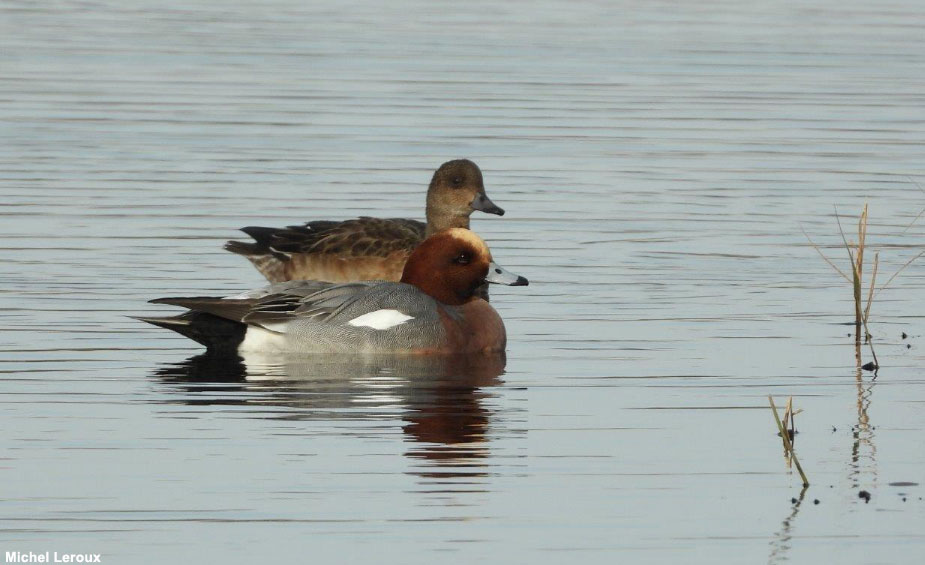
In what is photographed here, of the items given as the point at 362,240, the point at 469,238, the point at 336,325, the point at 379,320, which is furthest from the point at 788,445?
the point at 362,240

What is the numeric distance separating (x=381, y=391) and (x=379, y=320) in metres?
1.11

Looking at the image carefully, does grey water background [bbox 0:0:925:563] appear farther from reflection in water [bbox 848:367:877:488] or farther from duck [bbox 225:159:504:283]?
duck [bbox 225:159:504:283]

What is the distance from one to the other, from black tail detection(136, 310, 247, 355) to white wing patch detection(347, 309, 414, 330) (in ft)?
2.13

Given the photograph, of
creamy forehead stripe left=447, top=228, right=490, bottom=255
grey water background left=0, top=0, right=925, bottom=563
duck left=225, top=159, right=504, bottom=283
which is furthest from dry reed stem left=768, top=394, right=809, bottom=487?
duck left=225, top=159, right=504, bottom=283

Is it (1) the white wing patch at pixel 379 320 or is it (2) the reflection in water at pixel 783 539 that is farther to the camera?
(1) the white wing patch at pixel 379 320

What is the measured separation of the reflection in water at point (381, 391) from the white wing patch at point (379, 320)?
18 centimetres

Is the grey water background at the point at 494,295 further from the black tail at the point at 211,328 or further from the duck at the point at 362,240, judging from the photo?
the duck at the point at 362,240

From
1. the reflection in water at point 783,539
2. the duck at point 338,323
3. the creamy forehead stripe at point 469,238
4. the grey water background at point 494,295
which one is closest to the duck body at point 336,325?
the duck at point 338,323

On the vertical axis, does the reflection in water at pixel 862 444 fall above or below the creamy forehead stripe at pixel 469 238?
below

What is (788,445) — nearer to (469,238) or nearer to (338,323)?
(338,323)

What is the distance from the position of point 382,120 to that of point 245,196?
14.5 feet

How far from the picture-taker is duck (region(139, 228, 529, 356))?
1126cm

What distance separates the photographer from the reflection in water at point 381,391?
29.3 feet

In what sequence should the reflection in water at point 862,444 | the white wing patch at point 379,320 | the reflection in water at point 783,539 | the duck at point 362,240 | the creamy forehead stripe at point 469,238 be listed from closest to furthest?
the reflection in water at point 783,539 < the reflection in water at point 862,444 < the white wing patch at point 379,320 < the creamy forehead stripe at point 469,238 < the duck at point 362,240
